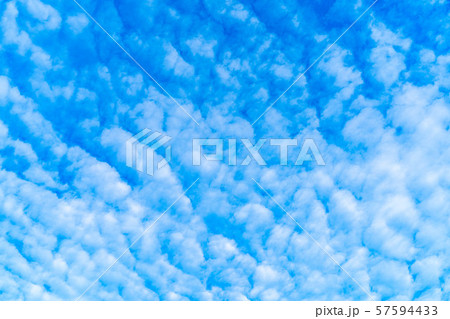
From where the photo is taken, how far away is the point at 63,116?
9.80ft

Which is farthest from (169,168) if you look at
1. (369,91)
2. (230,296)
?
(369,91)

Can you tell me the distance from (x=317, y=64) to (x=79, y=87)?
87.5 inches

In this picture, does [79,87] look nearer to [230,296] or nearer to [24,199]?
[24,199]
